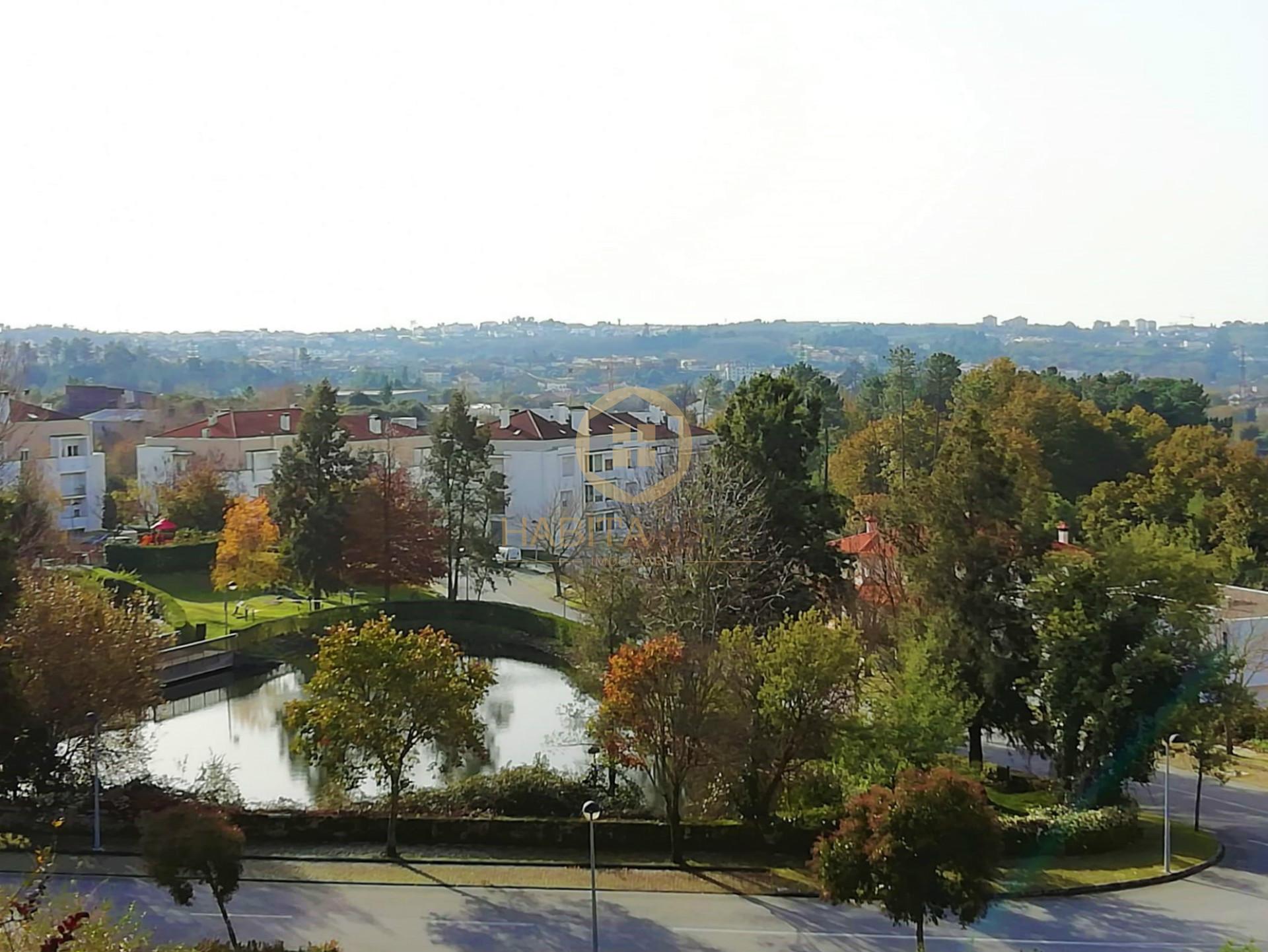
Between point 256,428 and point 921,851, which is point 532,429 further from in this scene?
point 921,851

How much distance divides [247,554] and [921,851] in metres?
24.5

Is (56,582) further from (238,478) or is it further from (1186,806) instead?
(238,478)

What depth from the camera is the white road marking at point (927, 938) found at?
12.5 metres

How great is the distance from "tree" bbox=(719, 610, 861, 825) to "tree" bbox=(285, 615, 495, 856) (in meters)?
3.03

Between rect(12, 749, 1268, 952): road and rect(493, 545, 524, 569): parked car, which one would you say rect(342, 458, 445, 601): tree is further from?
rect(12, 749, 1268, 952): road

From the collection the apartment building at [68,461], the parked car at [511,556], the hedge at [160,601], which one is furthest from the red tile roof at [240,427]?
the hedge at [160,601]

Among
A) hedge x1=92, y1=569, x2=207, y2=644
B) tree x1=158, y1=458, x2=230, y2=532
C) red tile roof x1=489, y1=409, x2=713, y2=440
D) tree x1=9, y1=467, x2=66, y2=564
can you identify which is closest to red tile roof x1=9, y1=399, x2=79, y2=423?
tree x1=9, y1=467, x2=66, y2=564

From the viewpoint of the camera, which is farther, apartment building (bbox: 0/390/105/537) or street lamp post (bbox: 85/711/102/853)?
apartment building (bbox: 0/390/105/537)

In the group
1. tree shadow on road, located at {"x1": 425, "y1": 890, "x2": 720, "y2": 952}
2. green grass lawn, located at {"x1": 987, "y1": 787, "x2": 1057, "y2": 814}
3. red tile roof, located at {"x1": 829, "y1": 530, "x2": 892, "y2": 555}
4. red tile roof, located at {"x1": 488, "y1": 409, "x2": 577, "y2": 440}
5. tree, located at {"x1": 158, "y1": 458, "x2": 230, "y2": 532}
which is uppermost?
red tile roof, located at {"x1": 488, "y1": 409, "x2": 577, "y2": 440}

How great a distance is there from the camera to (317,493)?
3281 cm

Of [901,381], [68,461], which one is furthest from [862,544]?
[68,461]

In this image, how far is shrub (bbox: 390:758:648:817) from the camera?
16.4m

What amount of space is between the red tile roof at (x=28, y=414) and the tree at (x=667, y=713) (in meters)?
24.4

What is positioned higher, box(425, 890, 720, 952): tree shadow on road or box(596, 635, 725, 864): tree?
box(596, 635, 725, 864): tree
